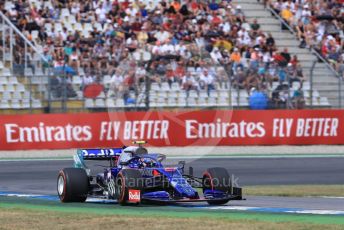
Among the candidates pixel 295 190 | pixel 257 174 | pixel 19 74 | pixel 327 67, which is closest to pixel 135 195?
pixel 295 190

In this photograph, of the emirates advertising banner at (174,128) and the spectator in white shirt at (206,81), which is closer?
the emirates advertising banner at (174,128)

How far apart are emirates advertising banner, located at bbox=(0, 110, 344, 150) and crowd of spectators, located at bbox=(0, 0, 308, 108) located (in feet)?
3.40

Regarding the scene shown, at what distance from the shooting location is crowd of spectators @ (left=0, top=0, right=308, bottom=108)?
3238cm

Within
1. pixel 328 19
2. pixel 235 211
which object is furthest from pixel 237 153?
pixel 235 211

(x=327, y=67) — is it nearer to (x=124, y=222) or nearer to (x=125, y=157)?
(x=125, y=157)

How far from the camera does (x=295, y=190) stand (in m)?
19.9

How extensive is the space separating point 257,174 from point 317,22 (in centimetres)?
1532

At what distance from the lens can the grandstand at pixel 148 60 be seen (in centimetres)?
3158

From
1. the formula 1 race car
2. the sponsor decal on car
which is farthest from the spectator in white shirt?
the sponsor decal on car

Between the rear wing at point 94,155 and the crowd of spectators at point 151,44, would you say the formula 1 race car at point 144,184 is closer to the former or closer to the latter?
the rear wing at point 94,155

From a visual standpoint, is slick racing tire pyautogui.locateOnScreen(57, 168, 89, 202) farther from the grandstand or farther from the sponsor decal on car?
the grandstand

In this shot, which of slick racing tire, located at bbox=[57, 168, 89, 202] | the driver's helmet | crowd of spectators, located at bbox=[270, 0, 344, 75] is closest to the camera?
slick racing tire, located at bbox=[57, 168, 89, 202]

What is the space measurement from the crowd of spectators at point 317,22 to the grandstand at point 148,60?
0.23 m

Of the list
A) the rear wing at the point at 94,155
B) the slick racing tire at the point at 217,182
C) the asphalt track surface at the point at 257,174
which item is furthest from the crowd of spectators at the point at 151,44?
the slick racing tire at the point at 217,182
